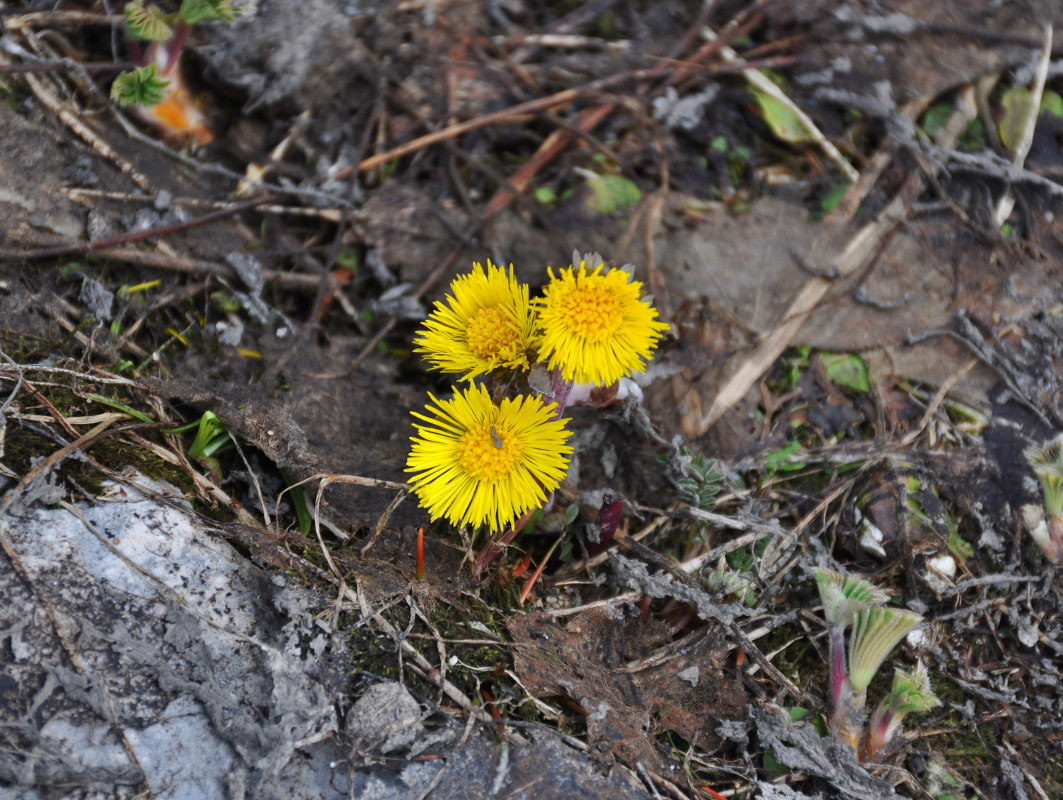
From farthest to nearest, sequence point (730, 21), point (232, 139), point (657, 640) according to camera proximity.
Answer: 1. point (730, 21)
2. point (232, 139)
3. point (657, 640)

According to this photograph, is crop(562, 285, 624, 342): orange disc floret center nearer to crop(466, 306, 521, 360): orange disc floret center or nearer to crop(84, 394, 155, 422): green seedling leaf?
crop(466, 306, 521, 360): orange disc floret center

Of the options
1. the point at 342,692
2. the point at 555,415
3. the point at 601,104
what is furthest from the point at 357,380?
the point at 601,104

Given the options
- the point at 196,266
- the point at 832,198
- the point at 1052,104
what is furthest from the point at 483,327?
the point at 1052,104

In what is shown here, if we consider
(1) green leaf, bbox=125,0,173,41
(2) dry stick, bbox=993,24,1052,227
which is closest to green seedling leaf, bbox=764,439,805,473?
(2) dry stick, bbox=993,24,1052,227

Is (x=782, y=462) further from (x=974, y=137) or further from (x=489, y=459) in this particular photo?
(x=974, y=137)

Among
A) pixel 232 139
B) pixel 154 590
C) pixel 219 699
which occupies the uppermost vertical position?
pixel 232 139

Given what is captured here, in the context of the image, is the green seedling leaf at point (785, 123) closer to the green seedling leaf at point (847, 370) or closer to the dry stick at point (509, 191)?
the dry stick at point (509, 191)

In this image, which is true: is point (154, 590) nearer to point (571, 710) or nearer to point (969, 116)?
point (571, 710)
